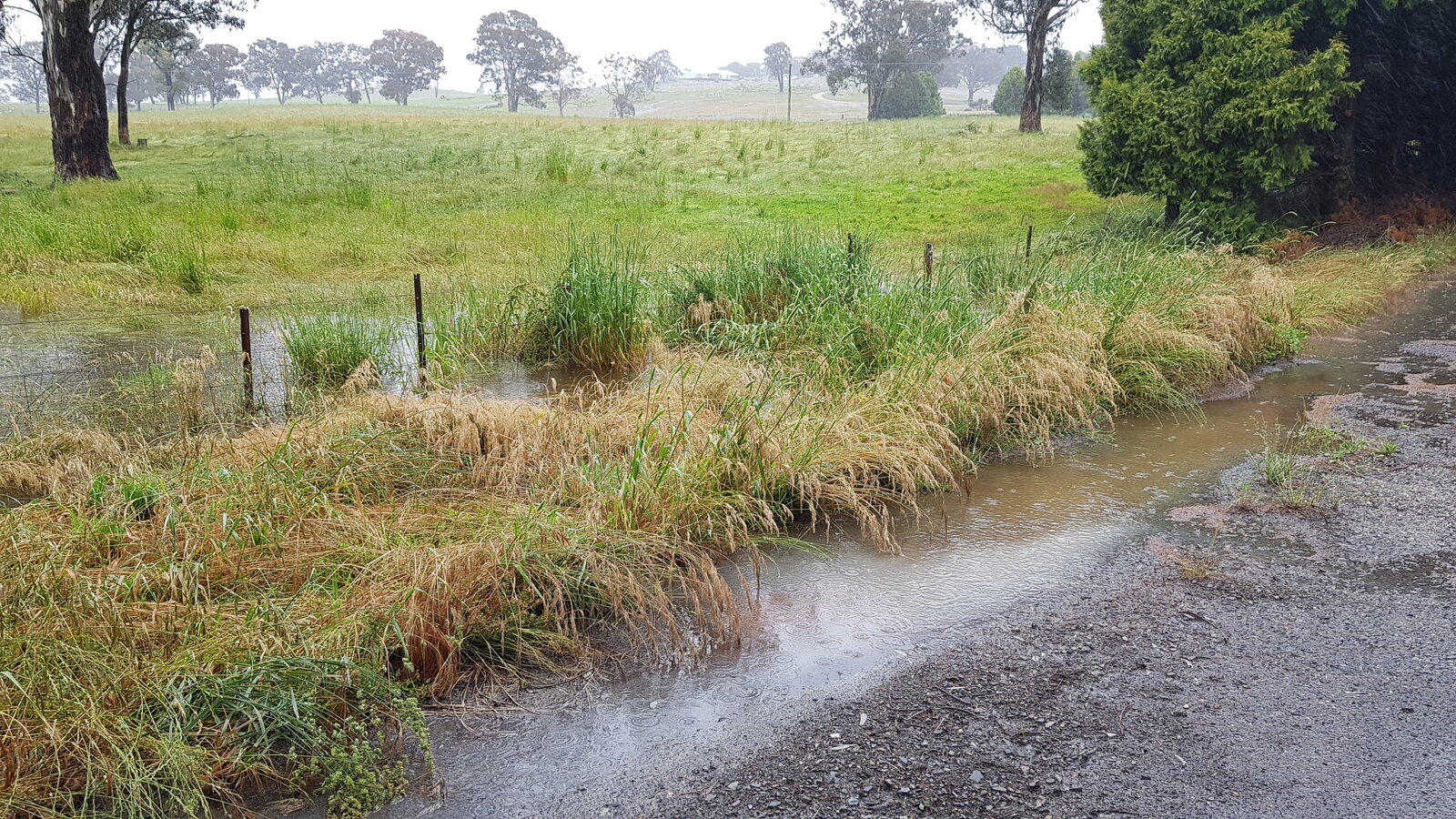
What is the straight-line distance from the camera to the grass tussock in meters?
3.39

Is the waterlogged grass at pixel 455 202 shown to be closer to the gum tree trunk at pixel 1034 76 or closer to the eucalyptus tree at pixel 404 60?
the gum tree trunk at pixel 1034 76

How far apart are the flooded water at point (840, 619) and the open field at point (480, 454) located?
0.24 m

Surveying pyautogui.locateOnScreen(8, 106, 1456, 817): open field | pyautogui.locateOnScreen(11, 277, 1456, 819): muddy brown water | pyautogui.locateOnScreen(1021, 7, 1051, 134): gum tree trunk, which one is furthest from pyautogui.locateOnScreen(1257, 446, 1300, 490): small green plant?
pyautogui.locateOnScreen(1021, 7, 1051, 134): gum tree trunk

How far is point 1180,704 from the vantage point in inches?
149

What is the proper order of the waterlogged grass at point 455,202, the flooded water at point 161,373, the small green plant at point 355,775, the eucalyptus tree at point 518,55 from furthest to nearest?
the eucalyptus tree at point 518,55
the waterlogged grass at point 455,202
the flooded water at point 161,373
the small green plant at point 355,775

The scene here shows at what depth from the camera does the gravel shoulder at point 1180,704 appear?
10.7 ft

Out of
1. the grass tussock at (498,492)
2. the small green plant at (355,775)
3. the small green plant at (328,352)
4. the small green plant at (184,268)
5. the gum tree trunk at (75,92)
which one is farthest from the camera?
the gum tree trunk at (75,92)

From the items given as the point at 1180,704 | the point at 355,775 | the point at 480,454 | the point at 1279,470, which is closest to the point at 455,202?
the point at 480,454

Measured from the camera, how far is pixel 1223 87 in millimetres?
12750

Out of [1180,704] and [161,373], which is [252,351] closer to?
[161,373]

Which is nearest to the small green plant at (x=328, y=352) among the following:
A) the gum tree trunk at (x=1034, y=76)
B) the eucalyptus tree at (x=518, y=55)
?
the gum tree trunk at (x=1034, y=76)

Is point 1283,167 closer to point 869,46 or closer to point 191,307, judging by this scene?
point 191,307

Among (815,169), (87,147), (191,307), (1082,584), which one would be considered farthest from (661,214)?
(1082,584)

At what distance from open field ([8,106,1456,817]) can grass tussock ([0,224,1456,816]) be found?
2 cm
